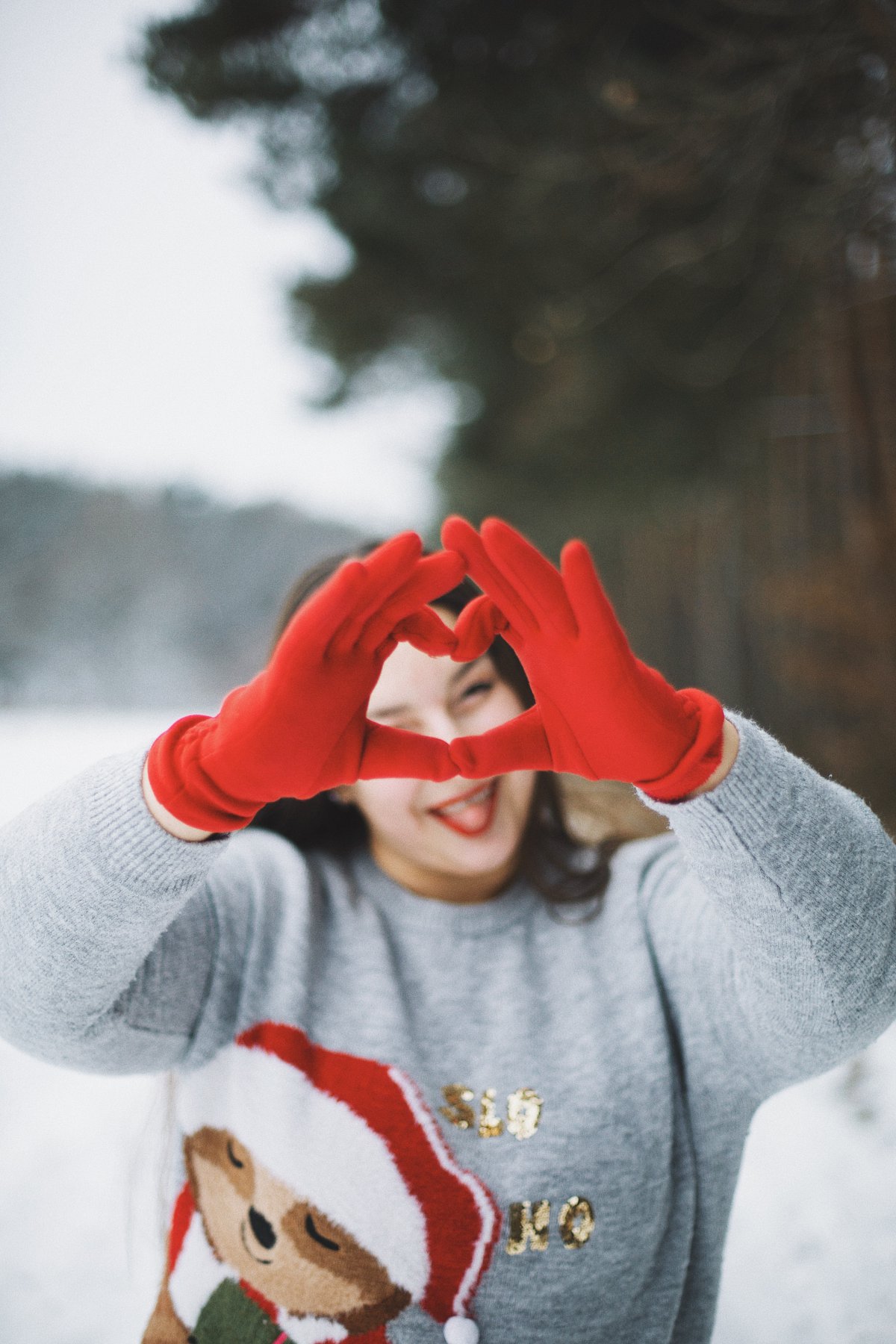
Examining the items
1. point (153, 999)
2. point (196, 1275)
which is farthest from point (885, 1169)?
point (153, 999)

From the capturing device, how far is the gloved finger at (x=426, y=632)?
1.74ft

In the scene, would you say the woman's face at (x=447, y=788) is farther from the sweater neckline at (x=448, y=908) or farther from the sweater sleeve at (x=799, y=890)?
the sweater sleeve at (x=799, y=890)

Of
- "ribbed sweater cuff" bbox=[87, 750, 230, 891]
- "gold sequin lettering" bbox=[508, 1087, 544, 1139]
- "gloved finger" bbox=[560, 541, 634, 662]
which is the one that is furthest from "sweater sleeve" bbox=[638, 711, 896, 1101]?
"ribbed sweater cuff" bbox=[87, 750, 230, 891]

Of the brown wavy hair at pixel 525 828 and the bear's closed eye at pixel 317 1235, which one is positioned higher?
the brown wavy hair at pixel 525 828

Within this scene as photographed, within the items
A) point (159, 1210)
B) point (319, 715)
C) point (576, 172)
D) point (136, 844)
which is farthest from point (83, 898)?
point (576, 172)

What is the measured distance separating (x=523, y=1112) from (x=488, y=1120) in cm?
3

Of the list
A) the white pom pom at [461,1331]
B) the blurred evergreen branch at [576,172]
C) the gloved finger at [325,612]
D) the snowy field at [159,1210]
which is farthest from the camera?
the blurred evergreen branch at [576,172]

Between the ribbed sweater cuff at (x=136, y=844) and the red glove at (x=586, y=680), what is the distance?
203mm

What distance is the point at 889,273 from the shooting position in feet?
5.11

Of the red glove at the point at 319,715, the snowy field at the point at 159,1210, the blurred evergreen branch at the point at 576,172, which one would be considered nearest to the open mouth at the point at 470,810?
the red glove at the point at 319,715

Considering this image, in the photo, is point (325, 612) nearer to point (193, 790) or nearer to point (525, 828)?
point (193, 790)

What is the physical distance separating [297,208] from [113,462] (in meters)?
0.95

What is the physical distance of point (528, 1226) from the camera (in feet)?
2.11

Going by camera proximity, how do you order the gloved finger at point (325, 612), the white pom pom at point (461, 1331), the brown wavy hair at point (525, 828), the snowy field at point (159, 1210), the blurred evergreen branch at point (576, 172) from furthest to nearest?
1. the blurred evergreen branch at point (576, 172)
2. the snowy field at point (159, 1210)
3. the brown wavy hair at point (525, 828)
4. the white pom pom at point (461, 1331)
5. the gloved finger at point (325, 612)
